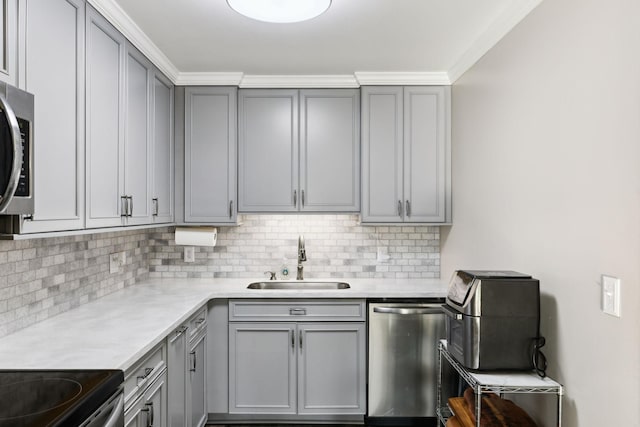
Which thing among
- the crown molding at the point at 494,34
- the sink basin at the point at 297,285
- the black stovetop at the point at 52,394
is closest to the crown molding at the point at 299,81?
the crown molding at the point at 494,34

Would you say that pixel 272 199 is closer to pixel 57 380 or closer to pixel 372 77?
pixel 372 77

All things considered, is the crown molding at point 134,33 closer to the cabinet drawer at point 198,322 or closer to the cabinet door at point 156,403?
the cabinet drawer at point 198,322

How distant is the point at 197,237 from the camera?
3.43 m

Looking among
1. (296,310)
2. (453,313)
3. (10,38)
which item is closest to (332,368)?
(296,310)

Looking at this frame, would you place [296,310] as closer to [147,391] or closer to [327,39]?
[147,391]

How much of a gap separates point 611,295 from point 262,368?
2.23 meters

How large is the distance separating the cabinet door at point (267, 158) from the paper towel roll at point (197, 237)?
0.31 meters

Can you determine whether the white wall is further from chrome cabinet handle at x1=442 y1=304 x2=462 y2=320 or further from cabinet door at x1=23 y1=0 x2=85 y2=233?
cabinet door at x1=23 y1=0 x2=85 y2=233

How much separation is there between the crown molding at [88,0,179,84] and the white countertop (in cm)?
146

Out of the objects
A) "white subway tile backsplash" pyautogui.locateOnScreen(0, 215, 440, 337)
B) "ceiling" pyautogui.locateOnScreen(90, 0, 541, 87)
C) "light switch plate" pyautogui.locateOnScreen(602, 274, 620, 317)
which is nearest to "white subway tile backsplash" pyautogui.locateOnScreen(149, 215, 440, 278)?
"white subway tile backsplash" pyautogui.locateOnScreen(0, 215, 440, 337)

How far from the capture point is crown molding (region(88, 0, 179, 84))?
217 centimetres

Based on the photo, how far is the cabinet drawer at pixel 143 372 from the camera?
174cm

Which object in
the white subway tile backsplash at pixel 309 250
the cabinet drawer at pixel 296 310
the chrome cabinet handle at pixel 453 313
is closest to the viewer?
the chrome cabinet handle at pixel 453 313

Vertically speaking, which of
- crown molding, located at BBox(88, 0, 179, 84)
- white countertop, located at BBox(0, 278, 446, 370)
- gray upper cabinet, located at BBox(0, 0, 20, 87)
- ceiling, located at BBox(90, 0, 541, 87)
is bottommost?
white countertop, located at BBox(0, 278, 446, 370)
